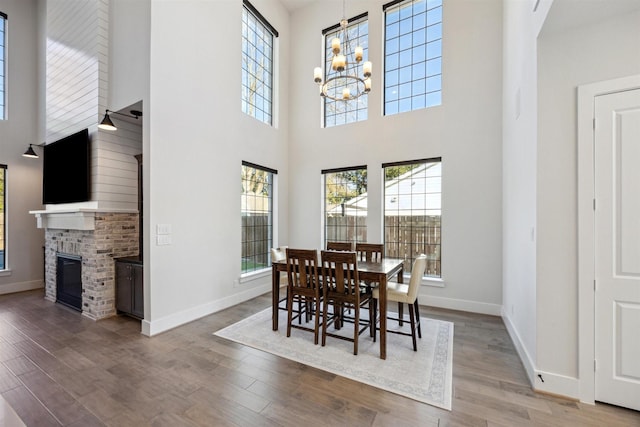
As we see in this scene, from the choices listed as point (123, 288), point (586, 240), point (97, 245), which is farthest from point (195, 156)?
point (586, 240)

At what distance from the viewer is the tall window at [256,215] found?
495 cm

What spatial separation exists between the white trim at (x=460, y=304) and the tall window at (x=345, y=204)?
4.72 ft

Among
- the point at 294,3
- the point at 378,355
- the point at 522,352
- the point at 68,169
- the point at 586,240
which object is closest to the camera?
the point at 586,240

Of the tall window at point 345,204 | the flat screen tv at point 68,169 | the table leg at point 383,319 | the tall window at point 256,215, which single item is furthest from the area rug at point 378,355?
the flat screen tv at point 68,169

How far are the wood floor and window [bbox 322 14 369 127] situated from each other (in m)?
4.13

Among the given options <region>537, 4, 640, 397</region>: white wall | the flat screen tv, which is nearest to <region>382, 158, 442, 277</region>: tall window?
<region>537, 4, 640, 397</region>: white wall

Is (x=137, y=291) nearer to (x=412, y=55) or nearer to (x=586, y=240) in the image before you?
(x=586, y=240)

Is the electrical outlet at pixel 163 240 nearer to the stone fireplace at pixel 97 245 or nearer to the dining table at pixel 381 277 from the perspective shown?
the stone fireplace at pixel 97 245

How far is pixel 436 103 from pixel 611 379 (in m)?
3.97

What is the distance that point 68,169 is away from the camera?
4133mm

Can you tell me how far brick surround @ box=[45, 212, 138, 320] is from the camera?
152 inches

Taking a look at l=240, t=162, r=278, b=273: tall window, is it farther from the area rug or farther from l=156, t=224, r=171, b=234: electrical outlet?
the area rug

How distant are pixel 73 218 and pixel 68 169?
0.80m

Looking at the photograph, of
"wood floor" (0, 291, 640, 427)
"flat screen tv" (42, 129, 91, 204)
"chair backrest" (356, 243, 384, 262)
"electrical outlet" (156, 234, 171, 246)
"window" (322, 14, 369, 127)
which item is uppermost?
"window" (322, 14, 369, 127)
